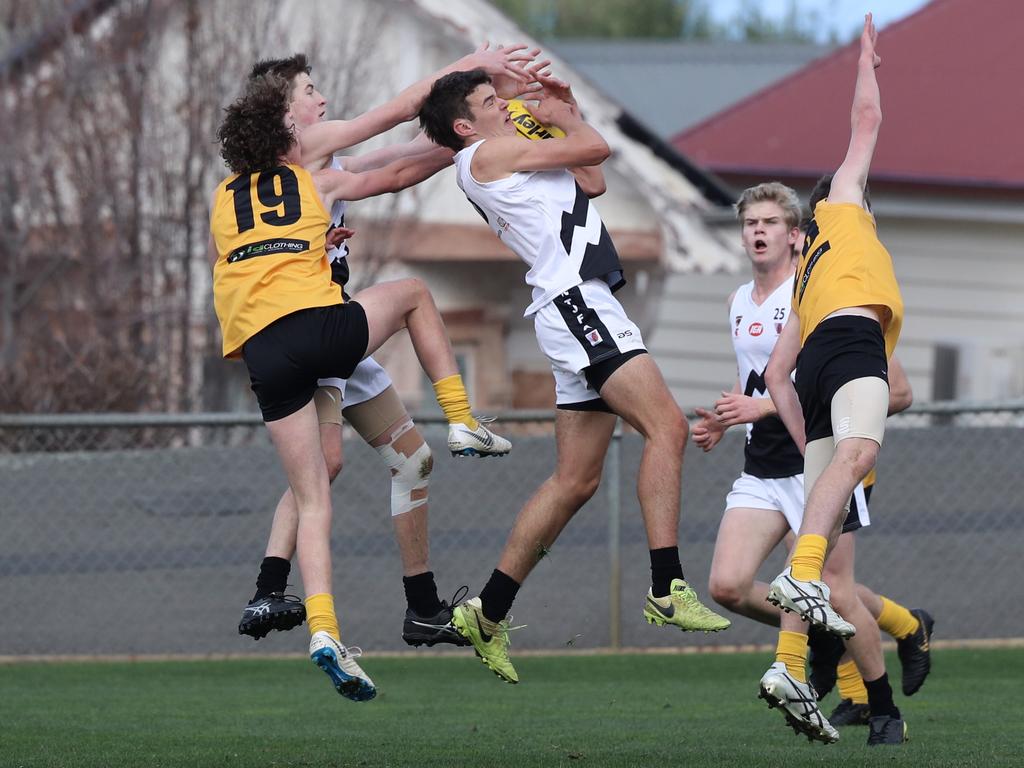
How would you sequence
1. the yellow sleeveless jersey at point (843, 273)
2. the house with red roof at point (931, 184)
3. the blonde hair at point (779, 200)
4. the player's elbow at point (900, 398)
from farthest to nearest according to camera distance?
the house with red roof at point (931, 184)
the blonde hair at point (779, 200)
the player's elbow at point (900, 398)
the yellow sleeveless jersey at point (843, 273)

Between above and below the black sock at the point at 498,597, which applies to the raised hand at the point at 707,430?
above

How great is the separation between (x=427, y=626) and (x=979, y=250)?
10.1 metres

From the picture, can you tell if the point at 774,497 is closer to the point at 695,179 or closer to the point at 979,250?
the point at 695,179

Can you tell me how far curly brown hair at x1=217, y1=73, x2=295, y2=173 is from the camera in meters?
6.45

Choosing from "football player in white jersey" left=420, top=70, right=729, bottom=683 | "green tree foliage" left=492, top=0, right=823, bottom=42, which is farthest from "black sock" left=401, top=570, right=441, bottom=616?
"green tree foliage" left=492, top=0, right=823, bottom=42

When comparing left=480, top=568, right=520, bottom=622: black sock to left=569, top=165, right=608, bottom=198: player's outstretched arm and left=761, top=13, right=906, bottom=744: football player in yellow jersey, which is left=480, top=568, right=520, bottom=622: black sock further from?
left=569, top=165, right=608, bottom=198: player's outstretched arm

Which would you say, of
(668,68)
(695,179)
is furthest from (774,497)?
(668,68)

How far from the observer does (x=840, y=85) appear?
17.1 meters

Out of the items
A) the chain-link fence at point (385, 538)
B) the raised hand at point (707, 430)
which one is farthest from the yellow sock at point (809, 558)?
the chain-link fence at point (385, 538)

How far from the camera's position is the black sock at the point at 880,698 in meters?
7.32

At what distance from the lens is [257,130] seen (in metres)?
6.45

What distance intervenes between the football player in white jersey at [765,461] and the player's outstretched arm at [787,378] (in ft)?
1.82

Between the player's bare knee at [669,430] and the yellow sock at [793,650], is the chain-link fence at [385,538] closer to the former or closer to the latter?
the player's bare knee at [669,430]

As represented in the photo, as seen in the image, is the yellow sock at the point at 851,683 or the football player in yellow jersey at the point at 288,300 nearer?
the football player in yellow jersey at the point at 288,300
